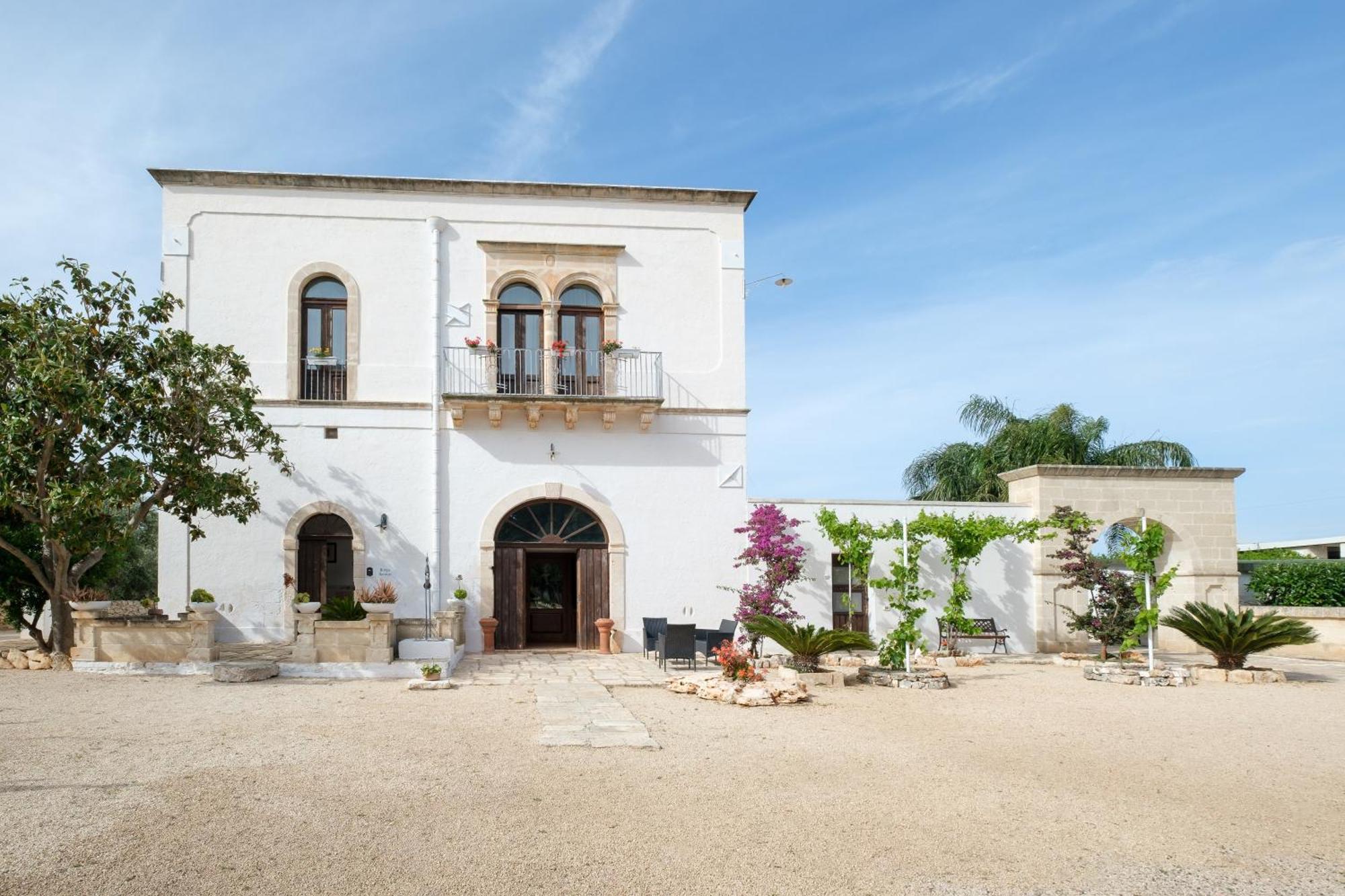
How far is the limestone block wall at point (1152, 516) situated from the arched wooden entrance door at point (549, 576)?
709 centimetres

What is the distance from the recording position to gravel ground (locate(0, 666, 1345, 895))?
470 cm

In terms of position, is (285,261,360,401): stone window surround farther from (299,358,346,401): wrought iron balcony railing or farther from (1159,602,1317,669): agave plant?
(1159,602,1317,669): agave plant

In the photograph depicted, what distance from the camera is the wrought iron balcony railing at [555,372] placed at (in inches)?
610

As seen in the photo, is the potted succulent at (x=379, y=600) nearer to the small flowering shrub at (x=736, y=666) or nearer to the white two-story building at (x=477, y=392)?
the white two-story building at (x=477, y=392)

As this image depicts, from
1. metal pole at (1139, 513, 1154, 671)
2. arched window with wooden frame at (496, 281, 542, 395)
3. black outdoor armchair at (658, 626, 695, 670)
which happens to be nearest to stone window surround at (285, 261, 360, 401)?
arched window with wooden frame at (496, 281, 542, 395)

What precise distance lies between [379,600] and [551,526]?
3.67 meters

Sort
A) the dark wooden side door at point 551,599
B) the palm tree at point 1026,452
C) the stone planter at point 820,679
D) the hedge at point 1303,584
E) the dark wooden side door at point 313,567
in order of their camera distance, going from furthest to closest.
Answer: the palm tree at point 1026,452
the hedge at point 1303,584
the dark wooden side door at point 551,599
the dark wooden side door at point 313,567
the stone planter at point 820,679

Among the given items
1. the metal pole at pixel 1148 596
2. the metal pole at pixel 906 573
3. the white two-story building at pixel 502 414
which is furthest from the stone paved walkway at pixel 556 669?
the metal pole at pixel 1148 596

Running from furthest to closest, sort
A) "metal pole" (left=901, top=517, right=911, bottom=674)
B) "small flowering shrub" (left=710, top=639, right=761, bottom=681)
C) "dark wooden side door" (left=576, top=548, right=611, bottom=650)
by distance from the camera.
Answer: "dark wooden side door" (left=576, top=548, right=611, bottom=650) < "metal pole" (left=901, top=517, right=911, bottom=674) < "small flowering shrub" (left=710, top=639, right=761, bottom=681)

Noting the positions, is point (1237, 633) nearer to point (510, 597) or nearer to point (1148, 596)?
point (1148, 596)

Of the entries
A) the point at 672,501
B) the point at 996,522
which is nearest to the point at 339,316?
the point at 672,501

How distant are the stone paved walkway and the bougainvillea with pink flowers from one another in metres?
1.91

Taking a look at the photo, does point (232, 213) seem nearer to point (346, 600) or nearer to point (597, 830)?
point (346, 600)

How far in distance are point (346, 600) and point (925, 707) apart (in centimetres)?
727
